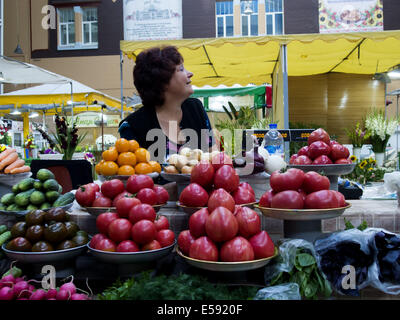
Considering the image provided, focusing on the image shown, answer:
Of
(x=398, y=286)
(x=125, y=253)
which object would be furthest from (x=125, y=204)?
(x=398, y=286)

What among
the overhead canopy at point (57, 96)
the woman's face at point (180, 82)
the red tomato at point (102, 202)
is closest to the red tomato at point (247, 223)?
the red tomato at point (102, 202)

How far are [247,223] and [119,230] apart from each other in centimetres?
49

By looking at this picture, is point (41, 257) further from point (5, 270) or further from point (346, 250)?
point (346, 250)

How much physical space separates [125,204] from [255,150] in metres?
0.75

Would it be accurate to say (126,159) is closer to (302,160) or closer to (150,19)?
(302,160)

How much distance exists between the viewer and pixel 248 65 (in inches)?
285

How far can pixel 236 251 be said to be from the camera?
1.10 m

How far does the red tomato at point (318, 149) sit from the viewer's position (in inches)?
64.0

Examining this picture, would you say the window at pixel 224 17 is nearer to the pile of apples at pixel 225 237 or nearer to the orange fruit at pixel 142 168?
the orange fruit at pixel 142 168

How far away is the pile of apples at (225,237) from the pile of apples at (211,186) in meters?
0.14

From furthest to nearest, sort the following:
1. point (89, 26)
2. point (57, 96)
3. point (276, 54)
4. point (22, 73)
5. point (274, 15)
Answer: point (89, 26), point (274, 15), point (57, 96), point (276, 54), point (22, 73)

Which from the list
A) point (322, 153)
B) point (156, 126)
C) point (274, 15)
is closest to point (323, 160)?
point (322, 153)

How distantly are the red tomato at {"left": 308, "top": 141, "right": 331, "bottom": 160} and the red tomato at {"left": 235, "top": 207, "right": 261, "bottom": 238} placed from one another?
0.62 m

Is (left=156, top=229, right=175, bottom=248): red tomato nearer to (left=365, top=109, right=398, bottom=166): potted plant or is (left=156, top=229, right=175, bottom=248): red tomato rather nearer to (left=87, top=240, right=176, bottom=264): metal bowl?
(left=87, top=240, right=176, bottom=264): metal bowl
